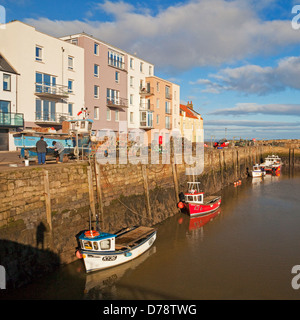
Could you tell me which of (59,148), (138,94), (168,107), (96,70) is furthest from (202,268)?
(168,107)

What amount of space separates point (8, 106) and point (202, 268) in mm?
22951

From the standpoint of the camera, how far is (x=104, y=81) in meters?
36.3

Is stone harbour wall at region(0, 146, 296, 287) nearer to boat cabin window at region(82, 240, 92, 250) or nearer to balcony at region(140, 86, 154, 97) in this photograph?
boat cabin window at region(82, 240, 92, 250)

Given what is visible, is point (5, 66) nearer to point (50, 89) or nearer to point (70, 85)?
point (50, 89)

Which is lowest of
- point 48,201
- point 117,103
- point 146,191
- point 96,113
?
point 146,191

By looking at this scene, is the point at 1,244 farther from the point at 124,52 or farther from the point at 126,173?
the point at 124,52

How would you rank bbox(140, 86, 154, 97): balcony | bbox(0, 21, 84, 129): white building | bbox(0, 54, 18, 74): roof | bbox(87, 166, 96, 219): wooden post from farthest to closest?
bbox(140, 86, 154, 97): balcony < bbox(0, 21, 84, 129): white building < bbox(0, 54, 18, 74): roof < bbox(87, 166, 96, 219): wooden post

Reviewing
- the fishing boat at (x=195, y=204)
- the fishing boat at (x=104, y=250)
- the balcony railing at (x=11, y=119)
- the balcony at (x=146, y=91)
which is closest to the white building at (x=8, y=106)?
the balcony railing at (x=11, y=119)

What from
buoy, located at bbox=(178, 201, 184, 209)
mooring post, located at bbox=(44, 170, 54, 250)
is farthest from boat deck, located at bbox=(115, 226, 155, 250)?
buoy, located at bbox=(178, 201, 184, 209)

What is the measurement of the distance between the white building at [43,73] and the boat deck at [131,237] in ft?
58.7

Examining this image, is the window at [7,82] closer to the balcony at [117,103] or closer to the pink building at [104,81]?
the pink building at [104,81]

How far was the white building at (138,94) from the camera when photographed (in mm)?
41750

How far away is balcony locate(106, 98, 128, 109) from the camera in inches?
1446

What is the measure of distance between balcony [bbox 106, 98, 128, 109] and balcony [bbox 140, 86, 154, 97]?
13.3ft
